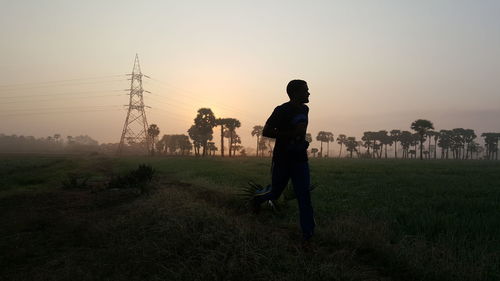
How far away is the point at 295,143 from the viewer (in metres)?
5.07

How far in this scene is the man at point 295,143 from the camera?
505cm

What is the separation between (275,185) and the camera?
18.0ft

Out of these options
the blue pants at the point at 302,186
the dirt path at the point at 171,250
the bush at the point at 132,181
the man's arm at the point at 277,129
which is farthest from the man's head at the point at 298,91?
the bush at the point at 132,181

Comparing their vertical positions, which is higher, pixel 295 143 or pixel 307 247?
pixel 295 143

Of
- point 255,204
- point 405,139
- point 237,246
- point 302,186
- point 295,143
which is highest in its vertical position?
point 405,139

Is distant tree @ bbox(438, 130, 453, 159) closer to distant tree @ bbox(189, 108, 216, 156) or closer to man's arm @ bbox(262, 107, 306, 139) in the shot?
distant tree @ bbox(189, 108, 216, 156)

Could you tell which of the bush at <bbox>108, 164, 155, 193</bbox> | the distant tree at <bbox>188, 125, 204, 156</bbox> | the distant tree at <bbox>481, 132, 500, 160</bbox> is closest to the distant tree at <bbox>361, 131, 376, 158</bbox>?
the distant tree at <bbox>481, 132, 500, 160</bbox>

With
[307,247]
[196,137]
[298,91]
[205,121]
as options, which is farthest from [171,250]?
[196,137]

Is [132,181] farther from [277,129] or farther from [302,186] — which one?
[302,186]

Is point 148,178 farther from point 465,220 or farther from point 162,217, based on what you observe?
point 465,220

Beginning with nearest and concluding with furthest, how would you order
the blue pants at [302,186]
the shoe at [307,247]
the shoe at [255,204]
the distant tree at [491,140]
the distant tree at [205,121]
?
the shoe at [307,247] < the blue pants at [302,186] < the shoe at [255,204] < the distant tree at [205,121] < the distant tree at [491,140]

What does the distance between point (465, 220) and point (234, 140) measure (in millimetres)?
129013

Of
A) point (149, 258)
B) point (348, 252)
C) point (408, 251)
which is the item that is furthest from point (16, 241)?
point (408, 251)

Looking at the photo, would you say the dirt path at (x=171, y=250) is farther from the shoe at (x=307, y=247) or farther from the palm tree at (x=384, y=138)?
the palm tree at (x=384, y=138)
